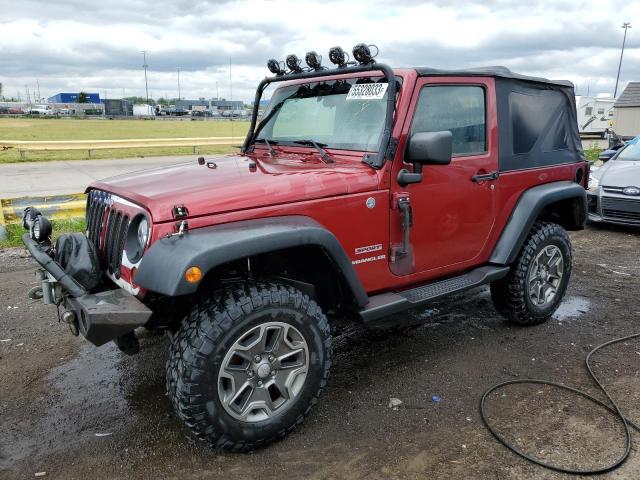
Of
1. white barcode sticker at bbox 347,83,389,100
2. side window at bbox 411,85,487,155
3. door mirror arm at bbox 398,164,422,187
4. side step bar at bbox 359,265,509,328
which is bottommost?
side step bar at bbox 359,265,509,328

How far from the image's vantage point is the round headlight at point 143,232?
9.01ft

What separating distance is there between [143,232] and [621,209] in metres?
7.77

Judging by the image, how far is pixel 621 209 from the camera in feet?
27.0

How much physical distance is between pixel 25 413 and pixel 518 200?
3.83 meters

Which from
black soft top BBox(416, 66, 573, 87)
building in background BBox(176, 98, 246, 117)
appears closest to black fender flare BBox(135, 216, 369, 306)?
black soft top BBox(416, 66, 573, 87)

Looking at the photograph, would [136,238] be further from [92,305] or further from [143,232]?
[92,305]

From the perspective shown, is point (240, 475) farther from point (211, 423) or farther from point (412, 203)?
point (412, 203)

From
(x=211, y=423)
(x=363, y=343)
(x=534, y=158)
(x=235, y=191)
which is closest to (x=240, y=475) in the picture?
(x=211, y=423)

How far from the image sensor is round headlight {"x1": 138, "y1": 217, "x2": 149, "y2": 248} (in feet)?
9.01

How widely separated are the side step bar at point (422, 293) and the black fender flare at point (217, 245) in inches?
21.4

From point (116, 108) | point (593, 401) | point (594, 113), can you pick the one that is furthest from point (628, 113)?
point (116, 108)

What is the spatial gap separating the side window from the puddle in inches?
76.2

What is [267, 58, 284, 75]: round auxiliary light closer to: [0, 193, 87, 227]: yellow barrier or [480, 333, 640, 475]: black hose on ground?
[480, 333, 640, 475]: black hose on ground

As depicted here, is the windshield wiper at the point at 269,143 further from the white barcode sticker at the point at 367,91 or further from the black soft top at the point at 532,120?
the black soft top at the point at 532,120
